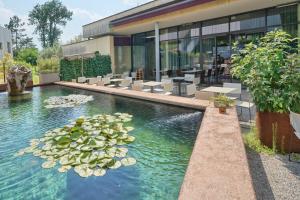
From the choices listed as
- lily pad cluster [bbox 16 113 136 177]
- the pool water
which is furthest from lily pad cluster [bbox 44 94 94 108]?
lily pad cluster [bbox 16 113 136 177]

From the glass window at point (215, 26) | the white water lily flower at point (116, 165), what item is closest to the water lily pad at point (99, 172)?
the white water lily flower at point (116, 165)

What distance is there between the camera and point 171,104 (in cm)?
980

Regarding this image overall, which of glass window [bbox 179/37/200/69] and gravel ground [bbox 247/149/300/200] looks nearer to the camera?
gravel ground [bbox 247/149/300/200]

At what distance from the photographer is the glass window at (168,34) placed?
17.1 meters

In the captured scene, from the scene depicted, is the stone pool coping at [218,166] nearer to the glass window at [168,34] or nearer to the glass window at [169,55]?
the glass window at [169,55]

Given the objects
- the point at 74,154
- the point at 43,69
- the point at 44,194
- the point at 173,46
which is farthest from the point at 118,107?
the point at 43,69

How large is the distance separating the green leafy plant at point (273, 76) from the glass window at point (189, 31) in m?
9.94

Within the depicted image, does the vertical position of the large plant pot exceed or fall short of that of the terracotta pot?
it falls short

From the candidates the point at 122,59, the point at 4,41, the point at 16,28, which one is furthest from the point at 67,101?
the point at 16,28

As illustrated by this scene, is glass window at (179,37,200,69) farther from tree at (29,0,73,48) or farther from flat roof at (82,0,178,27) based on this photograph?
tree at (29,0,73,48)

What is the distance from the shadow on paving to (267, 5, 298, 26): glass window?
331 inches

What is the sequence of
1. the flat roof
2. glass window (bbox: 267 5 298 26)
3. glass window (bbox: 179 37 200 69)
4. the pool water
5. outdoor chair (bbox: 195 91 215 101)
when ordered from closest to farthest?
1. the pool water
2. outdoor chair (bbox: 195 91 215 101)
3. glass window (bbox: 267 5 298 26)
4. the flat roof
5. glass window (bbox: 179 37 200 69)

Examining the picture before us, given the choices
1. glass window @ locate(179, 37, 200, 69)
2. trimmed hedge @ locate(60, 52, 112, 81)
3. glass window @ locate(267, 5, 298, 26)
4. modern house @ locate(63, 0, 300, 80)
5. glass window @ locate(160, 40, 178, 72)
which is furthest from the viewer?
trimmed hedge @ locate(60, 52, 112, 81)

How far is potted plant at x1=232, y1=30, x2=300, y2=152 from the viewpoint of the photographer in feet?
17.0
